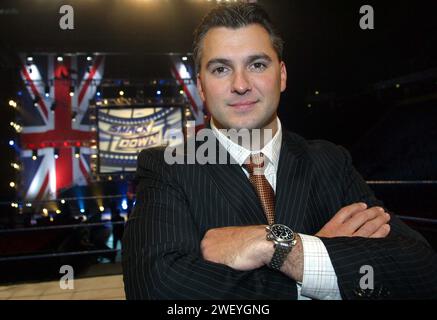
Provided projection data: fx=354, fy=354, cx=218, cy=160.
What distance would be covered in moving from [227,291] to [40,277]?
3.91 m

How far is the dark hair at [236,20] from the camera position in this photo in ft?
4.82

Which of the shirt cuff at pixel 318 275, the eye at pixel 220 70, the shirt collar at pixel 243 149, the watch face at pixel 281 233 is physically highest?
the eye at pixel 220 70

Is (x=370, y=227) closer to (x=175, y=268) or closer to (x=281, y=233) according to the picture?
(x=281, y=233)

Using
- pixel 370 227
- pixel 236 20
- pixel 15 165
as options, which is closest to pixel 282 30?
pixel 236 20

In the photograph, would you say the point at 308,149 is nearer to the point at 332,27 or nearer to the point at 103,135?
the point at 332,27

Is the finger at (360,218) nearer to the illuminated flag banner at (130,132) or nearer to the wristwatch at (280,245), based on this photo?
→ the wristwatch at (280,245)

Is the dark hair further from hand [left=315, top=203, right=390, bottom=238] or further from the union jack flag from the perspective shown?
the union jack flag

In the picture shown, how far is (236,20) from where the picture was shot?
4.80 ft

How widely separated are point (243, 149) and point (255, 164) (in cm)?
8

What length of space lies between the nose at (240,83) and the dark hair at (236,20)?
0.72ft

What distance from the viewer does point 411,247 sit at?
3.98ft

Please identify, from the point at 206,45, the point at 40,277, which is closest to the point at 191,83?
the point at 40,277

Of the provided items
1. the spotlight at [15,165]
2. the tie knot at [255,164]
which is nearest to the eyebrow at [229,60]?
the tie knot at [255,164]

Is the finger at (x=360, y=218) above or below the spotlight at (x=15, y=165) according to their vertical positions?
above
